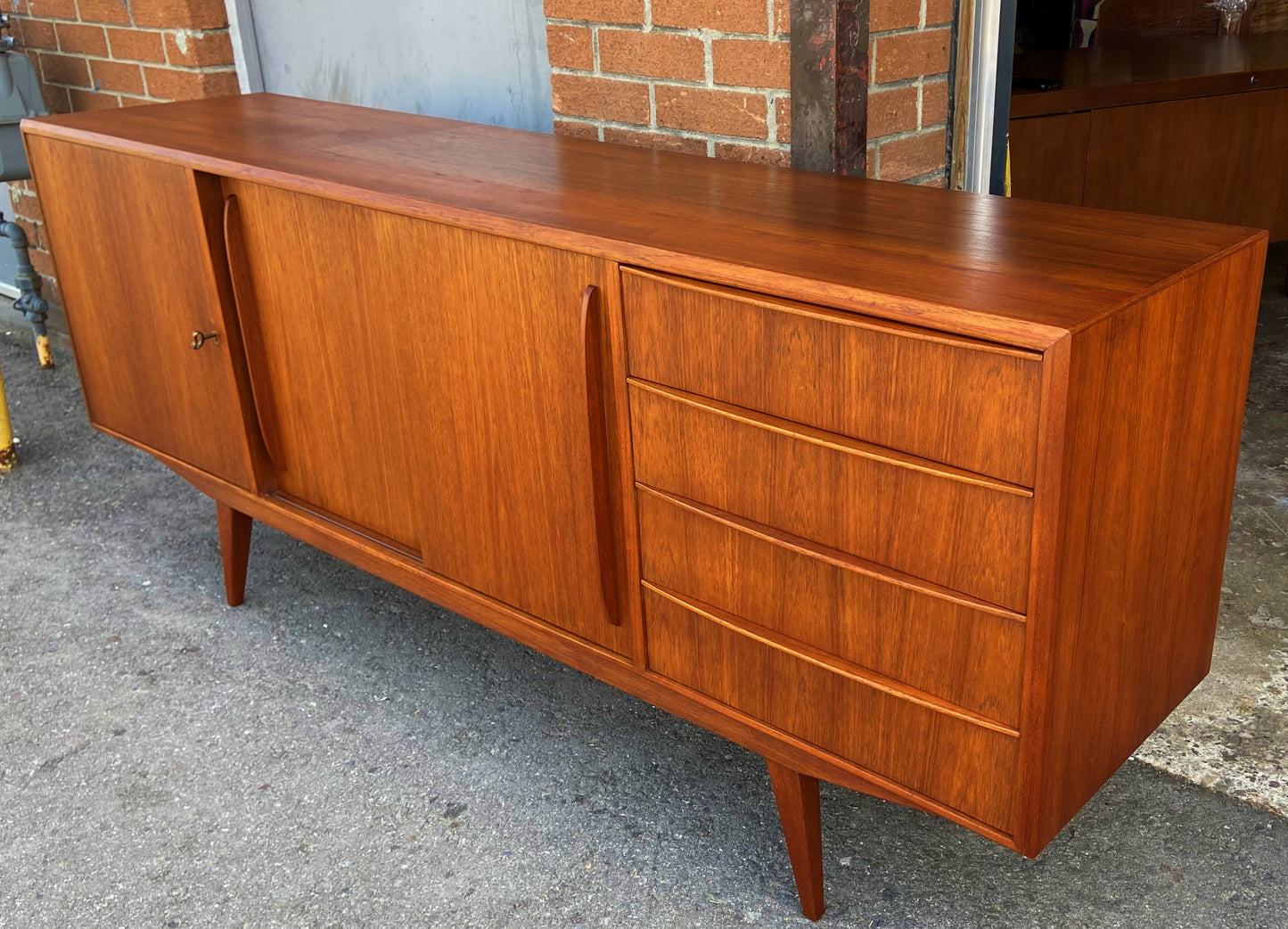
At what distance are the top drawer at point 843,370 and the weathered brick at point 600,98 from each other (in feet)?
2.91

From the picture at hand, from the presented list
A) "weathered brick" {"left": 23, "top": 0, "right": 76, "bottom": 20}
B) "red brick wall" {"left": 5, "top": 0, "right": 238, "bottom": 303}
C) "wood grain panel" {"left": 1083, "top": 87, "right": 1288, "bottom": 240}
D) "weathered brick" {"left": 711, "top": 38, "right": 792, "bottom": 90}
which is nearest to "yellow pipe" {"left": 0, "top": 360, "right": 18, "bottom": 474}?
"red brick wall" {"left": 5, "top": 0, "right": 238, "bottom": 303}

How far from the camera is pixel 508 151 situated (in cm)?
212

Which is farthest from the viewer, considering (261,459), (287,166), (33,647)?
(33,647)

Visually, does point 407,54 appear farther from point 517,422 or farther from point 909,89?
point 517,422

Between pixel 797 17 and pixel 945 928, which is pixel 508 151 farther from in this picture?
pixel 945 928

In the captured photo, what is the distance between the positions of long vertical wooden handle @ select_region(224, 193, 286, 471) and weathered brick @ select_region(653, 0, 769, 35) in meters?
0.82

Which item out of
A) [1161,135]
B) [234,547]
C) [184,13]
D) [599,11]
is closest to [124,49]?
[184,13]

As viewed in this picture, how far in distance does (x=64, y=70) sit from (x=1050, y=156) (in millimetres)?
2949

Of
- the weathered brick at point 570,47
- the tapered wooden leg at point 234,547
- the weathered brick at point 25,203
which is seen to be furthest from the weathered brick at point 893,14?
the weathered brick at point 25,203

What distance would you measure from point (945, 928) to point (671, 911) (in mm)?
387

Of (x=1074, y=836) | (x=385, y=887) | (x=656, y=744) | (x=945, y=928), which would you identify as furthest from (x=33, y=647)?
(x=1074, y=836)

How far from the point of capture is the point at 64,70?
364 cm

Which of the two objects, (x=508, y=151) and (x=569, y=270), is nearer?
(x=569, y=270)

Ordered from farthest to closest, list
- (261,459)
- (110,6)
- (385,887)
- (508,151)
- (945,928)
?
(110,6)
(261,459)
(508,151)
(385,887)
(945,928)
